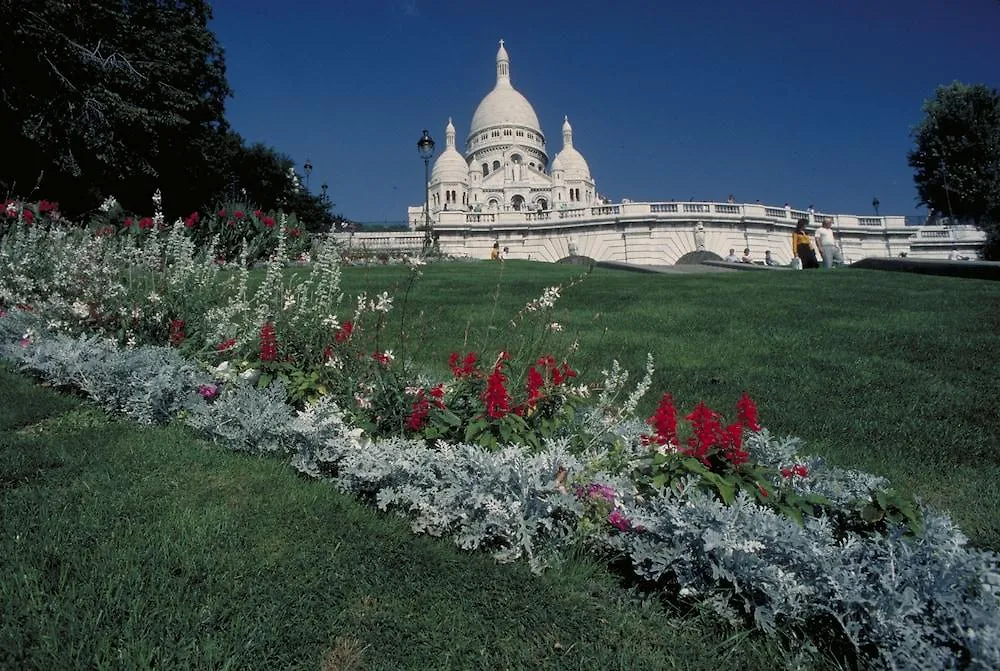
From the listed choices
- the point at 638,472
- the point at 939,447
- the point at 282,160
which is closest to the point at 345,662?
the point at 638,472

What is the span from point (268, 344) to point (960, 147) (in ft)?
189

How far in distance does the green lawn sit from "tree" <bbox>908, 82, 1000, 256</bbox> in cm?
4942

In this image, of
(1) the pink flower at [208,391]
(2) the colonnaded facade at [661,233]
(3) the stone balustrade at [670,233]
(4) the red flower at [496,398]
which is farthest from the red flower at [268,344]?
(3) the stone balustrade at [670,233]

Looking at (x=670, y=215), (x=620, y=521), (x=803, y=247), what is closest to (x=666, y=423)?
(x=620, y=521)

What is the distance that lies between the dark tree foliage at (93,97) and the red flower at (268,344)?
18.2 metres

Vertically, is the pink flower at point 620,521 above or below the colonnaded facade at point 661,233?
below

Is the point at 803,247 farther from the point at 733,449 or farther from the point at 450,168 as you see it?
the point at 450,168

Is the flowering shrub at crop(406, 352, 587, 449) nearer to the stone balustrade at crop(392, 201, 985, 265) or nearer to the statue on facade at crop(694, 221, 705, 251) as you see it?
the stone balustrade at crop(392, 201, 985, 265)

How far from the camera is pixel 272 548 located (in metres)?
2.94

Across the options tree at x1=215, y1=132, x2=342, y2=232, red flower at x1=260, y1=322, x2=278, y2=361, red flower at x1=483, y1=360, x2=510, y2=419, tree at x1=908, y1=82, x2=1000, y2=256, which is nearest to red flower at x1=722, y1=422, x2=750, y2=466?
red flower at x1=483, y1=360, x2=510, y2=419

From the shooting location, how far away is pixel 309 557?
288cm

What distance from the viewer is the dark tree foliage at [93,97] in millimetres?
20406

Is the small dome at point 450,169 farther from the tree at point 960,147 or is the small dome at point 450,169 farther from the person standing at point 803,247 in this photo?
the person standing at point 803,247

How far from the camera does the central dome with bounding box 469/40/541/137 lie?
94062 millimetres
